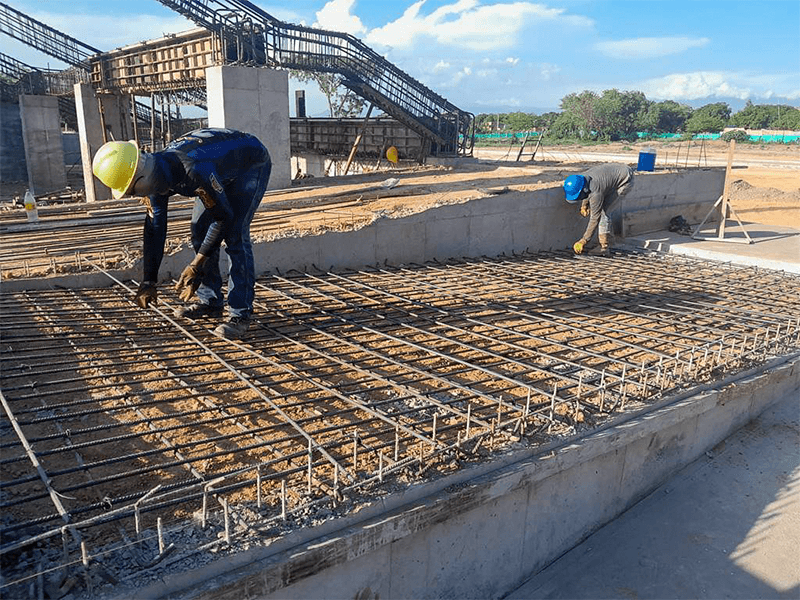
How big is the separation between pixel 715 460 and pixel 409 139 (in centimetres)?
1455

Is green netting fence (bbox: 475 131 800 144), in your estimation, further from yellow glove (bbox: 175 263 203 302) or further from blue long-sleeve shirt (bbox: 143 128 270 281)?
yellow glove (bbox: 175 263 203 302)

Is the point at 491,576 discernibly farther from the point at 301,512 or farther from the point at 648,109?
the point at 648,109

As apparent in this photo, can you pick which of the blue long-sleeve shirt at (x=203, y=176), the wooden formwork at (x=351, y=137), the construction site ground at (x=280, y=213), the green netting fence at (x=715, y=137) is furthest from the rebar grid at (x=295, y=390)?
the green netting fence at (x=715, y=137)

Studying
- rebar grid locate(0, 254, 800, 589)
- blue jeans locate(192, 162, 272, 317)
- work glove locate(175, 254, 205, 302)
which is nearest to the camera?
rebar grid locate(0, 254, 800, 589)

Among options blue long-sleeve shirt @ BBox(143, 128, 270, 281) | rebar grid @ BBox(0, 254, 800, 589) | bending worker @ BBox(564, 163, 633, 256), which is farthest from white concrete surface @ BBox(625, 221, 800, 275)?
blue long-sleeve shirt @ BBox(143, 128, 270, 281)

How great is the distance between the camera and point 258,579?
2.23m

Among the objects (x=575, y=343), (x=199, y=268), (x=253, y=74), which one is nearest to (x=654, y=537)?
(x=575, y=343)

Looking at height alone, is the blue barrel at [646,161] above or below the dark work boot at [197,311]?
above

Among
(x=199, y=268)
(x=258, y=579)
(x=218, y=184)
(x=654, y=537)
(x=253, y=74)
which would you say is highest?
(x=253, y=74)

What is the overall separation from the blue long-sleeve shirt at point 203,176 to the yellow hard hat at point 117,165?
141 millimetres

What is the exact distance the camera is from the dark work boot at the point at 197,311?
4801 mm

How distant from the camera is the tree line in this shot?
49.6 metres

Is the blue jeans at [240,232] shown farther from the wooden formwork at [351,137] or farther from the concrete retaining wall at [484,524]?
the wooden formwork at [351,137]

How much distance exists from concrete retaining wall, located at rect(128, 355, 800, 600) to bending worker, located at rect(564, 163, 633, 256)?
176 inches
